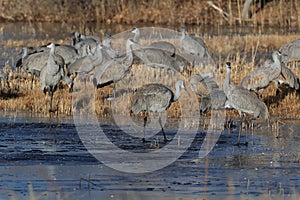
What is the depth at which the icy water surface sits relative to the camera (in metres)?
7.55

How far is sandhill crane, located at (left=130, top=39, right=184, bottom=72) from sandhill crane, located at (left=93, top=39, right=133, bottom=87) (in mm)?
1282

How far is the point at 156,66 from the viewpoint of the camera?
1630 centimetres

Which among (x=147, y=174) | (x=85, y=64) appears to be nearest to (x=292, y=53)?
(x=85, y=64)

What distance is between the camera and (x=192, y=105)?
13.1 m

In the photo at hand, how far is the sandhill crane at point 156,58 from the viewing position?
16.0 metres

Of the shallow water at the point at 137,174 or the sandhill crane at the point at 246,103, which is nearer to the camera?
the shallow water at the point at 137,174

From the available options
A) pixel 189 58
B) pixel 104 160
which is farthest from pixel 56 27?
pixel 104 160

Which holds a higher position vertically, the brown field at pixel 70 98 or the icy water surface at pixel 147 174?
the brown field at pixel 70 98

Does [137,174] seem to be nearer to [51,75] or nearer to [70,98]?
[51,75]

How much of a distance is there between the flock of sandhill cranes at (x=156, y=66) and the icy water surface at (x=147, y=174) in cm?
56

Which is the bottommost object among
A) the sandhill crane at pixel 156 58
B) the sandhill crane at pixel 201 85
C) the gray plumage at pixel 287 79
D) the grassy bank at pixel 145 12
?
the sandhill crane at pixel 201 85

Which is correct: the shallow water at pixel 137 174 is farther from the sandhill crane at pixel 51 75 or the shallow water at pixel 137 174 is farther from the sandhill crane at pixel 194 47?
the sandhill crane at pixel 194 47

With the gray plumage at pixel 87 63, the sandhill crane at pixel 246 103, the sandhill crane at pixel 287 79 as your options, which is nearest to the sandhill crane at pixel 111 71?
the gray plumage at pixel 87 63

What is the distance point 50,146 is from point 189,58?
9.10 m
